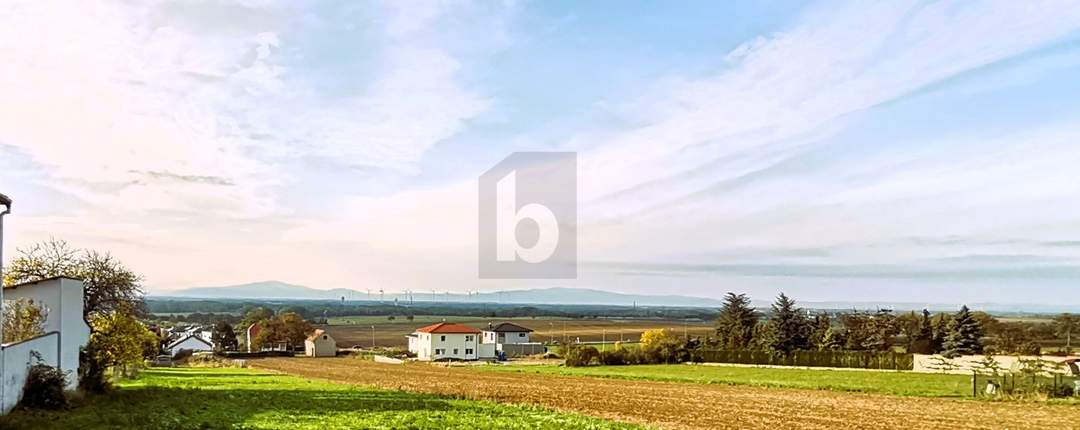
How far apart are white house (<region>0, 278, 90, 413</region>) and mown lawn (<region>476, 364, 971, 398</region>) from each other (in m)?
33.2

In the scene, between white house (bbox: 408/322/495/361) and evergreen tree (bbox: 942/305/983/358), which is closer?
evergreen tree (bbox: 942/305/983/358)

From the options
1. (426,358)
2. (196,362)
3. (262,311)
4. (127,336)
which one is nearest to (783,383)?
(127,336)

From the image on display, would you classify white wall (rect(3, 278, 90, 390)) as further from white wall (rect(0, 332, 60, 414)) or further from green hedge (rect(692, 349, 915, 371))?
green hedge (rect(692, 349, 915, 371))

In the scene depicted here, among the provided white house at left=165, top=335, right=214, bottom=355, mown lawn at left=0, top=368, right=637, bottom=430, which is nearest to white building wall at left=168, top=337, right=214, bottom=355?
white house at left=165, top=335, right=214, bottom=355

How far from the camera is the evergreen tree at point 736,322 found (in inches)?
3017

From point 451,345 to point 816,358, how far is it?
45.8 m

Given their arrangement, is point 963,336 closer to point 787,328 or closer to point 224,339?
point 787,328

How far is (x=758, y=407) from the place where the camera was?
101ft

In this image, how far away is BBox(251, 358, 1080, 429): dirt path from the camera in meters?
25.4

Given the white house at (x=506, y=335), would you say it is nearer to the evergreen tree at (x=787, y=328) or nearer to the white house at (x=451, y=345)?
the white house at (x=451, y=345)

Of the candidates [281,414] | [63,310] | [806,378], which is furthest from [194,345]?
[281,414]

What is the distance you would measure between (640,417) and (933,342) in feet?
161

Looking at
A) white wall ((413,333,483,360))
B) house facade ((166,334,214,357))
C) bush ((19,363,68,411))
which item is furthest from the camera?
house facade ((166,334,214,357))

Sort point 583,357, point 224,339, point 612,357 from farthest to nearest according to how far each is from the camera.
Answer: point 224,339, point 612,357, point 583,357
